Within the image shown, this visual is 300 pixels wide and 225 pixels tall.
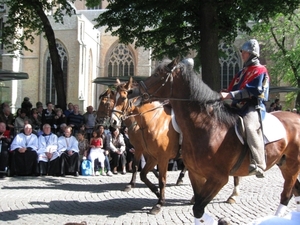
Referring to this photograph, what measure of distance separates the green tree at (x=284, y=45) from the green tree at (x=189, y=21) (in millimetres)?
11940

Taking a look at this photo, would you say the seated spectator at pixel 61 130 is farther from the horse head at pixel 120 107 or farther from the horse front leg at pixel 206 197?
the horse front leg at pixel 206 197

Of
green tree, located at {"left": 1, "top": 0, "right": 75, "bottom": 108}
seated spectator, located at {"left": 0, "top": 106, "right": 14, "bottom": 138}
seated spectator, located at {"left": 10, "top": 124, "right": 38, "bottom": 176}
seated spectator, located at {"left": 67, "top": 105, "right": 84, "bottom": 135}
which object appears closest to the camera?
seated spectator, located at {"left": 10, "top": 124, "right": 38, "bottom": 176}

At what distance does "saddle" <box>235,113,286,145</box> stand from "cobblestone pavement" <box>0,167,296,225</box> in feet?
5.83

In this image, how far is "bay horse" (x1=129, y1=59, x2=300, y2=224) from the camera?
5227mm

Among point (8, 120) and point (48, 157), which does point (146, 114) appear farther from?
point (8, 120)

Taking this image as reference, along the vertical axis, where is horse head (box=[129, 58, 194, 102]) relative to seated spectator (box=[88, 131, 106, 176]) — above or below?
Answer: above

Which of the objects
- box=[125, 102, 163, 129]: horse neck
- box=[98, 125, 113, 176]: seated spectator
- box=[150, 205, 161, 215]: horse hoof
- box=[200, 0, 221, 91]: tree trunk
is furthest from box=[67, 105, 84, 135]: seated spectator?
box=[150, 205, 161, 215]: horse hoof

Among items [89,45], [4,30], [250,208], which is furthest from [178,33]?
[89,45]

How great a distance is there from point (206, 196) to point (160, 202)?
8.56 ft

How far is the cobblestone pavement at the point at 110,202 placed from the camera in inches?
280

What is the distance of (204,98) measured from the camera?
17.8ft

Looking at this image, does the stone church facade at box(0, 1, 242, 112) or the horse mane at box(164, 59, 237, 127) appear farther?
the stone church facade at box(0, 1, 242, 112)

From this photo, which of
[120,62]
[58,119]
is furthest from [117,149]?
[120,62]

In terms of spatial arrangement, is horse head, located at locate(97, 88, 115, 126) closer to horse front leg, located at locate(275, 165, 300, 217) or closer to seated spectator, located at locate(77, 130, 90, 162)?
seated spectator, located at locate(77, 130, 90, 162)
